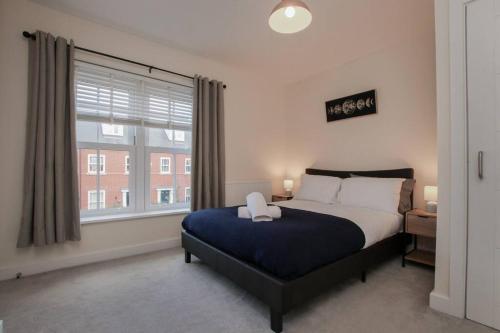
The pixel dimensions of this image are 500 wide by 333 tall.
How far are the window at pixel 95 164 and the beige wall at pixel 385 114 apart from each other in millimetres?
2925

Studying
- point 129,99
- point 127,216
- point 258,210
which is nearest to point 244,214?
point 258,210

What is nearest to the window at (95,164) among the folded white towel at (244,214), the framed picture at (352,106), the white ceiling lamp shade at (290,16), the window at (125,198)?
the window at (125,198)

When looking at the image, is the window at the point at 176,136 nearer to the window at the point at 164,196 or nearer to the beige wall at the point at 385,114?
the window at the point at 164,196

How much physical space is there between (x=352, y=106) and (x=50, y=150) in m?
3.63

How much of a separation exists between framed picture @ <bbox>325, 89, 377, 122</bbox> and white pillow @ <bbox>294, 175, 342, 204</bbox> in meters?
0.98

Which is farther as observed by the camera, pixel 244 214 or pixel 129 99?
pixel 129 99

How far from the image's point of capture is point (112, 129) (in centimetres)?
288

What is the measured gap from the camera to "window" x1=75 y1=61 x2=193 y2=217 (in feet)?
8.85

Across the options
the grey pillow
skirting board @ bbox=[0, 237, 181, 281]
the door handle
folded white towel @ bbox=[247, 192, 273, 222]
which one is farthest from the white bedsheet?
skirting board @ bbox=[0, 237, 181, 281]

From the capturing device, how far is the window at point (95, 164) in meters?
2.75

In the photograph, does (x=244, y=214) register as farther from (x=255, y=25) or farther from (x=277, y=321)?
(x=255, y=25)

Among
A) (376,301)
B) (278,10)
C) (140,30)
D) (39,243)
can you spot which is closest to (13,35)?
A: (140,30)

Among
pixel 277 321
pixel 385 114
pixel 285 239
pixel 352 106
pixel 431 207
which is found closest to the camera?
pixel 277 321

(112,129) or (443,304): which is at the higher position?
(112,129)
